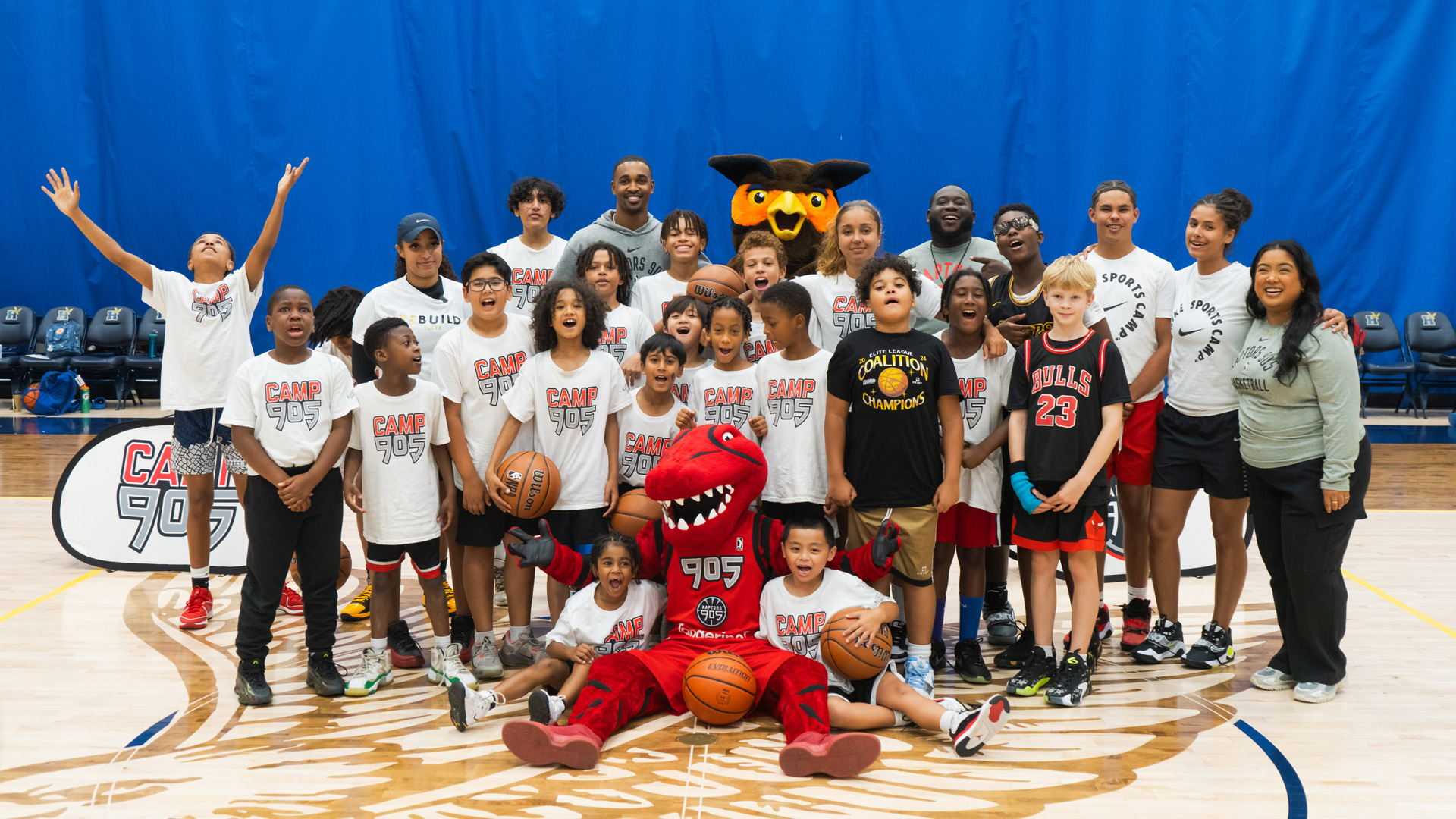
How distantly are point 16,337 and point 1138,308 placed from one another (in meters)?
9.82

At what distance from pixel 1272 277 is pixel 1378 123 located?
676cm

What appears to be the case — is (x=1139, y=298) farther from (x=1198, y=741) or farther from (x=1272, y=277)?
(x=1198, y=741)

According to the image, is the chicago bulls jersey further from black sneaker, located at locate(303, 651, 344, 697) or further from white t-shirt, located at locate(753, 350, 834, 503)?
black sneaker, located at locate(303, 651, 344, 697)

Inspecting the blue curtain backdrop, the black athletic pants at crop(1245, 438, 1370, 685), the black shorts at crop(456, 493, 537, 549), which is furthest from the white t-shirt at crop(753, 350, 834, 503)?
the blue curtain backdrop

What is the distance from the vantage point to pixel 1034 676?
3260 mm

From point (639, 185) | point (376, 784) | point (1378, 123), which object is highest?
point (1378, 123)

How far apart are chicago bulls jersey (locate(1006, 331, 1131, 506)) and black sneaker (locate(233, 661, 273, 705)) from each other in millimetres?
2498

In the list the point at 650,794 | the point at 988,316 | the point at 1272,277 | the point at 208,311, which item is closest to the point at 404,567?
the point at 208,311

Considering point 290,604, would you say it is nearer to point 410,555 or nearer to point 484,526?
point 410,555

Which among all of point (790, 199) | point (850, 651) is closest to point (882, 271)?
point (850, 651)

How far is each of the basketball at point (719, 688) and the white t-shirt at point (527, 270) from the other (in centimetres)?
192

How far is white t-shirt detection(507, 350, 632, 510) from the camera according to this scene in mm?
3359

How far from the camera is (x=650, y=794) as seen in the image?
2543mm

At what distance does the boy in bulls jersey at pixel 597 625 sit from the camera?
10.0 ft
